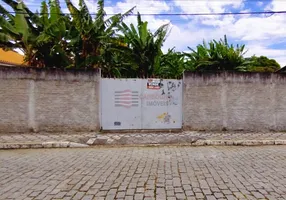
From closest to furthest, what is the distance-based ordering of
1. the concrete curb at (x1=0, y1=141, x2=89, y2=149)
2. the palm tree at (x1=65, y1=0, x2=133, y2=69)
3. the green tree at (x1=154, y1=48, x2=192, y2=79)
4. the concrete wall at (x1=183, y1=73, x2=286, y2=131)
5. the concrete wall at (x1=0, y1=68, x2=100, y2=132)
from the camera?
1. the concrete curb at (x1=0, y1=141, x2=89, y2=149)
2. the concrete wall at (x1=0, y1=68, x2=100, y2=132)
3. the concrete wall at (x1=183, y1=73, x2=286, y2=131)
4. the palm tree at (x1=65, y1=0, x2=133, y2=69)
5. the green tree at (x1=154, y1=48, x2=192, y2=79)

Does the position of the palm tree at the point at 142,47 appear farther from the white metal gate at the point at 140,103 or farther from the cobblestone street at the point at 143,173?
the cobblestone street at the point at 143,173

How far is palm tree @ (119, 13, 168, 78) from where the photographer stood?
1173 cm

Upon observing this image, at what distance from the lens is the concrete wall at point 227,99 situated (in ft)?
29.8

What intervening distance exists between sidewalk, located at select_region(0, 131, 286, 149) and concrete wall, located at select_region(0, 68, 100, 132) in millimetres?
401

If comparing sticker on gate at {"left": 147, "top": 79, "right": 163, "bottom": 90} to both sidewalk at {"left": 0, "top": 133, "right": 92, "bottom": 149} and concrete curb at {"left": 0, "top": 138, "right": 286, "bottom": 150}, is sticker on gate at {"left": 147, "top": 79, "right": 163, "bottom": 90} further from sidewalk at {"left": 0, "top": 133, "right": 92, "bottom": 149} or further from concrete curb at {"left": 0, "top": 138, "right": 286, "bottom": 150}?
sidewalk at {"left": 0, "top": 133, "right": 92, "bottom": 149}

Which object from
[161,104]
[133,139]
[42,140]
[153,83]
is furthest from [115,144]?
[153,83]

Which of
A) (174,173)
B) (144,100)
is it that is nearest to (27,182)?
(174,173)

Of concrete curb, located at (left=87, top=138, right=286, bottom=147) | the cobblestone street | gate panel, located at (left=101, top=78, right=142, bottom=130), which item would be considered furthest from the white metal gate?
the cobblestone street

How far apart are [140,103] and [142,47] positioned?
3.94m

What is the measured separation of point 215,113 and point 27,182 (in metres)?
6.84

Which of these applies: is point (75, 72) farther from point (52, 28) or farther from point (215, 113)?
point (215, 113)

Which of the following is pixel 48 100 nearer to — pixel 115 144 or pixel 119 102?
pixel 119 102

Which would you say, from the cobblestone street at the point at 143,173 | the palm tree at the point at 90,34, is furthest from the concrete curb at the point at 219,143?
the palm tree at the point at 90,34

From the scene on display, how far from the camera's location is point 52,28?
1045 centimetres
